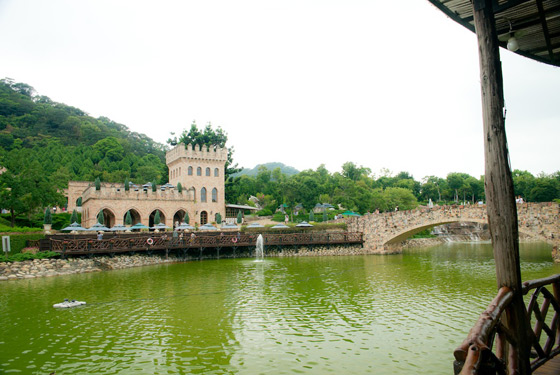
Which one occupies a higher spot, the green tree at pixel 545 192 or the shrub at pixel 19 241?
the green tree at pixel 545 192

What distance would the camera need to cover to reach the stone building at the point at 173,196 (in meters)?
38.8

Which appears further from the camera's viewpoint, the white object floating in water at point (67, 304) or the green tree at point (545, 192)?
the green tree at point (545, 192)

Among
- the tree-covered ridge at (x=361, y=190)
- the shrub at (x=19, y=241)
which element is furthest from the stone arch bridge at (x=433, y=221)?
the shrub at (x=19, y=241)

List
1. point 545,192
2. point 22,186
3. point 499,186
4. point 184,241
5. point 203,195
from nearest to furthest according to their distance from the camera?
point 499,186 < point 184,241 < point 22,186 < point 203,195 < point 545,192

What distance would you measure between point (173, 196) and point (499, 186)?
4033cm

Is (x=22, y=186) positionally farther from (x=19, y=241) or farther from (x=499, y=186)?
(x=499, y=186)

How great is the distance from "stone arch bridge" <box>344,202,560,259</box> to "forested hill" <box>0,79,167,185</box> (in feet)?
108

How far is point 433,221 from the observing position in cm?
2930

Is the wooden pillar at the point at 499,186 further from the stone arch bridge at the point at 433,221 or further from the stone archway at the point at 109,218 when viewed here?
the stone archway at the point at 109,218

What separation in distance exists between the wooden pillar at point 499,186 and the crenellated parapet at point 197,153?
137 ft

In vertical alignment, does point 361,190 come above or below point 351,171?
below

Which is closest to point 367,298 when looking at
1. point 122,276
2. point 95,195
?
point 122,276

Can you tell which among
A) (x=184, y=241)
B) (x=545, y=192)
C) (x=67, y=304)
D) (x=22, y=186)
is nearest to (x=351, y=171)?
(x=545, y=192)

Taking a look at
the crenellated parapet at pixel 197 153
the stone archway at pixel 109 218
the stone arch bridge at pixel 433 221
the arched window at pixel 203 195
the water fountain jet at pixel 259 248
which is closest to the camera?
the stone arch bridge at pixel 433 221
